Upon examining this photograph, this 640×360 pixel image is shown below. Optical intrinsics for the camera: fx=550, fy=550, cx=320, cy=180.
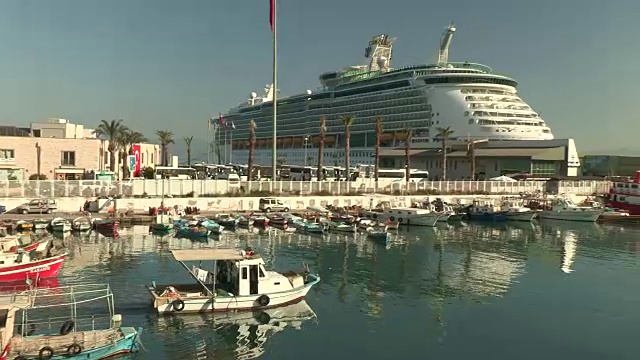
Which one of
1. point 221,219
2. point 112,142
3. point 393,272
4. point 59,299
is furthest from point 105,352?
point 112,142

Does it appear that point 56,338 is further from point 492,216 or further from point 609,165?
point 609,165

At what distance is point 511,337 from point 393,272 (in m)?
12.4

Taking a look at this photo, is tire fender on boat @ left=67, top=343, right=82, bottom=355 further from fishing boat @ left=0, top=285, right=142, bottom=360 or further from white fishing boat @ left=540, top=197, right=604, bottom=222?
white fishing boat @ left=540, top=197, right=604, bottom=222

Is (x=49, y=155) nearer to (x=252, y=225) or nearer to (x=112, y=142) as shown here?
(x=112, y=142)

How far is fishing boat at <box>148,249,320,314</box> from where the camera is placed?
2459 centimetres

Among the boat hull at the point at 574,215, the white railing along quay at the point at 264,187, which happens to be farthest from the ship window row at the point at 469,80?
the boat hull at the point at 574,215

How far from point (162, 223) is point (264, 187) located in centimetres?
1774

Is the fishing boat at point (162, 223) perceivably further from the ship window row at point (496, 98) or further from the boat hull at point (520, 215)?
the ship window row at point (496, 98)

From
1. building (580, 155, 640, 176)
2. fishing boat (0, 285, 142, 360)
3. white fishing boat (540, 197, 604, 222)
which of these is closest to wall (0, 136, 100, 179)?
fishing boat (0, 285, 142, 360)

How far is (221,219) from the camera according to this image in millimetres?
53000

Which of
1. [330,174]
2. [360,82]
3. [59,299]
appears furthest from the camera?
[360,82]

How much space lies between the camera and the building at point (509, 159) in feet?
308

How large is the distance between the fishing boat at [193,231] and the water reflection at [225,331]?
2178cm

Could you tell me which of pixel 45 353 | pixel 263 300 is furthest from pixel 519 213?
pixel 45 353
